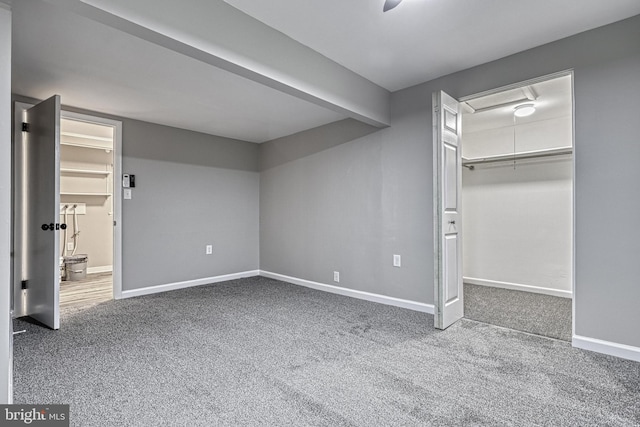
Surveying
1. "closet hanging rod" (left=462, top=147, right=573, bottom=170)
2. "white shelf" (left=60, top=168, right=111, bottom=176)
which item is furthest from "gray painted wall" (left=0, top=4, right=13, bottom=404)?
"closet hanging rod" (left=462, top=147, right=573, bottom=170)

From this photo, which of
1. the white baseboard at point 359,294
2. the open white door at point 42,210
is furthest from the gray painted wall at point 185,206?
the white baseboard at point 359,294

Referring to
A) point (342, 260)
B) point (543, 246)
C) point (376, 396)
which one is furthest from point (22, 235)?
point (543, 246)

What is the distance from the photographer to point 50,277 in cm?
282

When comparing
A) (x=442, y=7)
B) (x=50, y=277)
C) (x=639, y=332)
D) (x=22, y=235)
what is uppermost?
(x=442, y=7)

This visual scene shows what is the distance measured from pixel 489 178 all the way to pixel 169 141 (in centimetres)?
445

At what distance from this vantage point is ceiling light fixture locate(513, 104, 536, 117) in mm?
3677

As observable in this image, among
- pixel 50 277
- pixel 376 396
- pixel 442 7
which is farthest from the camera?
pixel 50 277

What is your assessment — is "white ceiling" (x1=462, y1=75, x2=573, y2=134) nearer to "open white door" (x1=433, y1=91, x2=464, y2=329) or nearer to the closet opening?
the closet opening

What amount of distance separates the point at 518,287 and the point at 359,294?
2206 millimetres

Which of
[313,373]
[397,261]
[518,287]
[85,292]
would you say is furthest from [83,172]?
[518,287]

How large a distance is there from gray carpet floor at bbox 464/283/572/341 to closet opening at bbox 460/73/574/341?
11mm

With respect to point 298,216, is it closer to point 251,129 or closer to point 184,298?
point 251,129

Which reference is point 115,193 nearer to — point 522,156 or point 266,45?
point 266,45

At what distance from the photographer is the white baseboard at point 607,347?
7.16 ft
